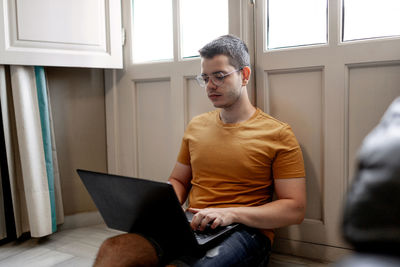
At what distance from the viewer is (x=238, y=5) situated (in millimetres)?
1730

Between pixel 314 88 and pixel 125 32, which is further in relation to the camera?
pixel 125 32

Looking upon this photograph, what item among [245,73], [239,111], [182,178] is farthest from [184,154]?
[245,73]

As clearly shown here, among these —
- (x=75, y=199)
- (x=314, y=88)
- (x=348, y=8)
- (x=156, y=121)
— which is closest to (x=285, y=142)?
(x=314, y=88)

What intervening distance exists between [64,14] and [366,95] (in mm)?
1456

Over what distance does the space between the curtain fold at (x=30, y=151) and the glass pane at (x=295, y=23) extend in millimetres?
1170

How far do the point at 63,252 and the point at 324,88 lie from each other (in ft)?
4.64

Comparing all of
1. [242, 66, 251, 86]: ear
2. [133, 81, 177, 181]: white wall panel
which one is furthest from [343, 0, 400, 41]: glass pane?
[133, 81, 177, 181]: white wall panel

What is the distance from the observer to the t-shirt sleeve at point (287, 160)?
1.40m

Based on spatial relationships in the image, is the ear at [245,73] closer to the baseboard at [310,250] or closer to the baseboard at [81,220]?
the baseboard at [310,250]

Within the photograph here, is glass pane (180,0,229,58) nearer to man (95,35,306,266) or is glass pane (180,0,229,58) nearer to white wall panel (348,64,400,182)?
man (95,35,306,266)

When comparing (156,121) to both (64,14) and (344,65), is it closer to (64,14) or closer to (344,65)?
(64,14)

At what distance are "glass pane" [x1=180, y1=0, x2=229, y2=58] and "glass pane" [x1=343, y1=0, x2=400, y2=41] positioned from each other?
0.55 metres

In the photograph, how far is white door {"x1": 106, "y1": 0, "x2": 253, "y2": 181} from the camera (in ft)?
6.28

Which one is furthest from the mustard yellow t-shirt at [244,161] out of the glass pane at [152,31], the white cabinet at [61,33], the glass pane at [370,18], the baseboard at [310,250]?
the white cabinet at [61,33]
